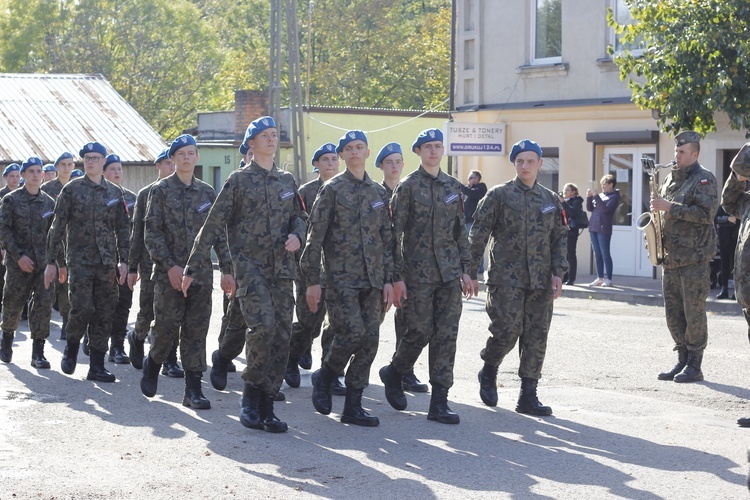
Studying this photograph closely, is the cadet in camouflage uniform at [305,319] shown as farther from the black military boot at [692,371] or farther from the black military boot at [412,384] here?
the black military boot at [692,371]

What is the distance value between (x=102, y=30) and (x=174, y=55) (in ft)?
10.9

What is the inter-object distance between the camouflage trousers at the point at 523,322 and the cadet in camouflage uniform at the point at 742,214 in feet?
4.39

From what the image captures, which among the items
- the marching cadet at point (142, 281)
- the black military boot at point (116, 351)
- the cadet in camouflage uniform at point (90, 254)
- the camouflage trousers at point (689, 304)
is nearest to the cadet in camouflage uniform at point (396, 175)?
the marching cadet at point (142, 281)

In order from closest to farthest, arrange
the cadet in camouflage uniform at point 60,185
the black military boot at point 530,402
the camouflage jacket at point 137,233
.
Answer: the black military boot at point 530,402 → the camouflage jacket at point 137,233 → the cadet in camouflage uniform at point 60,185

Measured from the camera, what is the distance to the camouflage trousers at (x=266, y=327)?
324 inches

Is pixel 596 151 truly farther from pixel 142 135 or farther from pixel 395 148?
pixel 395 148

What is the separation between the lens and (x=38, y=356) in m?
11.6

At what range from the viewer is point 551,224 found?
9102 millimetres

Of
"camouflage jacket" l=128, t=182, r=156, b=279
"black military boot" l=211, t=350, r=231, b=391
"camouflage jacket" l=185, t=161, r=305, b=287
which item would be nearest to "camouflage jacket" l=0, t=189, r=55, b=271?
"camouflage jacket" l=128, t=182, r=156, b=279

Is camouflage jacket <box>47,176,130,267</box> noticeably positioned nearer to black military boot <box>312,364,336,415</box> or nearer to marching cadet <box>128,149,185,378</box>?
marching cadet <box>128,149,185,378</box>

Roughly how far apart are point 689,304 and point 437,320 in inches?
115

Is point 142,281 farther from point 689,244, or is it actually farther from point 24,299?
point 689,244

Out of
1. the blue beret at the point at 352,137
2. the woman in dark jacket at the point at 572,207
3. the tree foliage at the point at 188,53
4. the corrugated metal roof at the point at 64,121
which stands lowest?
the woman in dark jacket at the point at 572,207

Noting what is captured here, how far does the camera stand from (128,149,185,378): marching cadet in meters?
9.92
